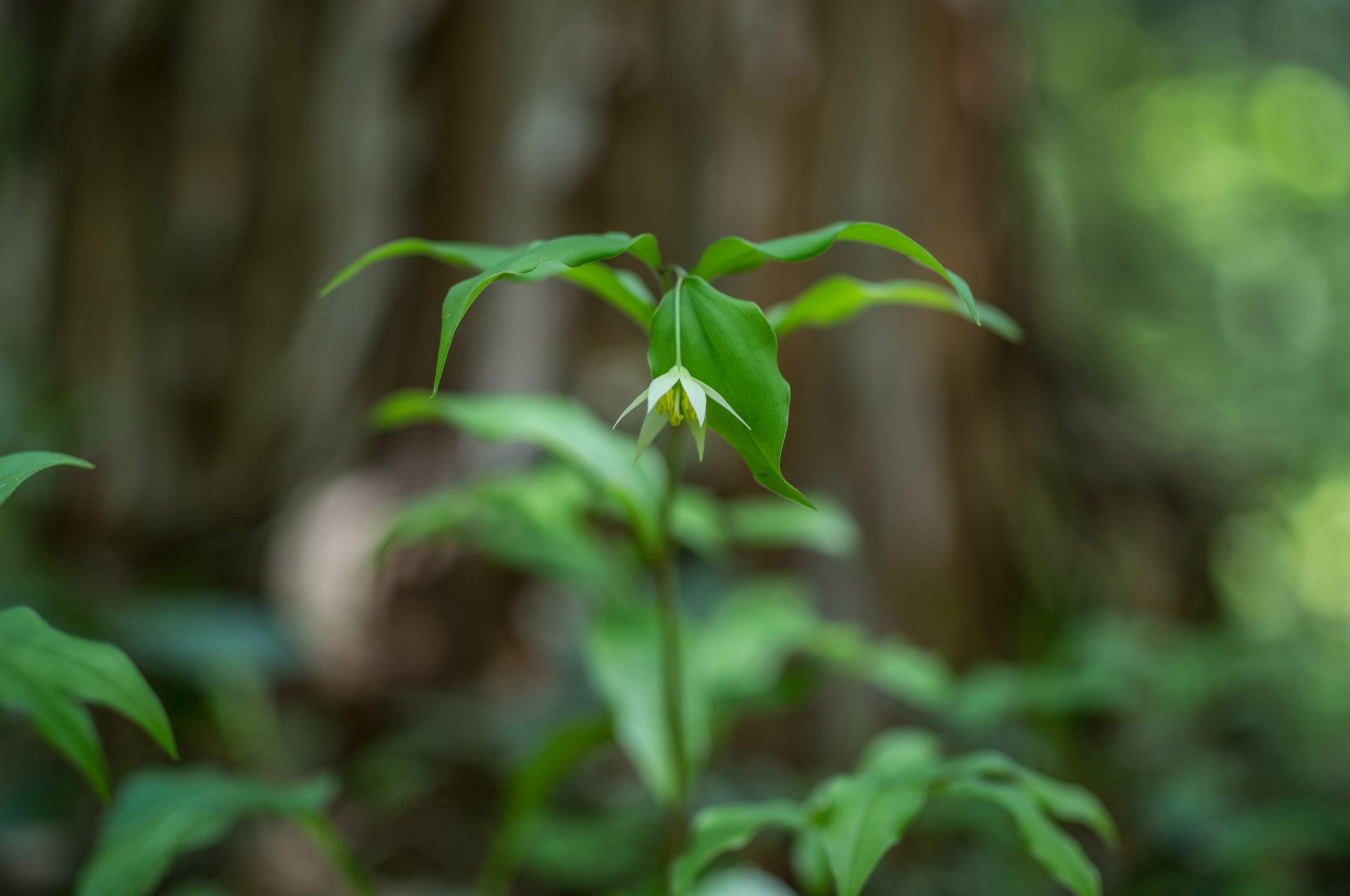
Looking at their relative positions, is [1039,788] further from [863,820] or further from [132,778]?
[132,778]

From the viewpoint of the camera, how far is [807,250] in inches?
21.8

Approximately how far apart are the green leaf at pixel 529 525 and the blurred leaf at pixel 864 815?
0.45m

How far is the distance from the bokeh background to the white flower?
0.79m

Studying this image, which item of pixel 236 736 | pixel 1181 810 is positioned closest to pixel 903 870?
pixel 1181 810

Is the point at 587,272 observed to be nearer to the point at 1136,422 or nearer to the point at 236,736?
Result: the point at 236,736

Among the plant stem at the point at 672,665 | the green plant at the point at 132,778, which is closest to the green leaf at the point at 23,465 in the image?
the green plant at the point at 132,778

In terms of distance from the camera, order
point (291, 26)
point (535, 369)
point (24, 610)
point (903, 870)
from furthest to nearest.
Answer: point (291, 26) < point (535, 369) < point (903, 870) < point (24, 610)

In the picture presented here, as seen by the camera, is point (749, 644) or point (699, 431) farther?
point (749, 644)

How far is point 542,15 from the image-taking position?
1.81 metres

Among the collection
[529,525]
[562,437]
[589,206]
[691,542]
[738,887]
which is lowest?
[738,887]

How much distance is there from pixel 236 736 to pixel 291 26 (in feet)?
5.40

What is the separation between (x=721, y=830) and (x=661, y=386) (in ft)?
1.29

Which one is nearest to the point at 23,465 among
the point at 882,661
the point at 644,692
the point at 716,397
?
the point at 716,397

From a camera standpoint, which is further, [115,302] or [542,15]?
[115,302]
